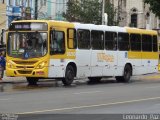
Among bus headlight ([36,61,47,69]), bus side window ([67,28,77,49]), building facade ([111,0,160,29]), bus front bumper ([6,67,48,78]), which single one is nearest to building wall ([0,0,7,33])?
bus side window ([67,28,77,49])

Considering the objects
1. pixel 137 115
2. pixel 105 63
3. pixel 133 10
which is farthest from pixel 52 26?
pixel 133 10

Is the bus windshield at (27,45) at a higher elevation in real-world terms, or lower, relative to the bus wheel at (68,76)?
higher

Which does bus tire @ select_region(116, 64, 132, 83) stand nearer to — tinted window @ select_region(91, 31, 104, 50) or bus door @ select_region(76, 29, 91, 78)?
tinted window @ select_region(91, 31, 104, 50)

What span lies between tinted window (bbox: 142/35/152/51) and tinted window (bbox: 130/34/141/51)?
1.45 feet

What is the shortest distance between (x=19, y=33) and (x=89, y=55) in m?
4.21

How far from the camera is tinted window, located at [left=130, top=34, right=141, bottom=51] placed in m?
33.8

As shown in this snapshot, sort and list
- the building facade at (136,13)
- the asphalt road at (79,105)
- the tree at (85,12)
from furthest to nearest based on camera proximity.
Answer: the building facade at (136,13) → the tree at (85,12) → the asphalt road at (79,105)

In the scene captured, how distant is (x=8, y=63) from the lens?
90.8 feet

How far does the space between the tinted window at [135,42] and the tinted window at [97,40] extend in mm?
3177

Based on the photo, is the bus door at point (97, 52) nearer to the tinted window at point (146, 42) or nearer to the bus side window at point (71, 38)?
the bus side window at point (71, 38)

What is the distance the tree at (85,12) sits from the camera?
60.8 meters

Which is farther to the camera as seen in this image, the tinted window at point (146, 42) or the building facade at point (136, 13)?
the building facade at point (136, 13)

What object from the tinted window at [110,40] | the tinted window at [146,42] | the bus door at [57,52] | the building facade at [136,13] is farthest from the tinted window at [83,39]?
the building facade at [136,13]

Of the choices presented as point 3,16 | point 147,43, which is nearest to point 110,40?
point 147,43
